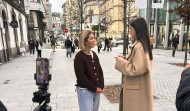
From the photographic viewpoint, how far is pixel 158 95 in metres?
4.65

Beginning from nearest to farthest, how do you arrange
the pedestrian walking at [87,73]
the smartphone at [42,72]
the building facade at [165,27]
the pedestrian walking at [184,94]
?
1. the pedestrian walking at [184,94]
2. the pedestrian walking at [87,73]
3. the smartphone at [42,72]
4. the building facade at [165,27]

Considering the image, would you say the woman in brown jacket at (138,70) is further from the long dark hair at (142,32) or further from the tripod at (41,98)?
the tripod at (41,98)

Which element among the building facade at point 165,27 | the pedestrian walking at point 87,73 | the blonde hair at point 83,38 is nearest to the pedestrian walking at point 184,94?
the pedestrian walking at point 87,73

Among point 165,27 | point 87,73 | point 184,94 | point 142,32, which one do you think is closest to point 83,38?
point 87,73

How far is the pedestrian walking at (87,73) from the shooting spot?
230 cm

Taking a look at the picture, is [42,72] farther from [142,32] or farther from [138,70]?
[142,32]

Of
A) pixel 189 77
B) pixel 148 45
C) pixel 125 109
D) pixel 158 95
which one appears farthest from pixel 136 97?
pixel 158 95

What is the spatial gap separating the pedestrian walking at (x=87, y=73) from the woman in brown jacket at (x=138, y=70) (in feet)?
1.51

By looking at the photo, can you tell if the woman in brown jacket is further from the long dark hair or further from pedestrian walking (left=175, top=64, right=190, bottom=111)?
pedestrian walking (left=175, top=64, right=190, bottom=111)

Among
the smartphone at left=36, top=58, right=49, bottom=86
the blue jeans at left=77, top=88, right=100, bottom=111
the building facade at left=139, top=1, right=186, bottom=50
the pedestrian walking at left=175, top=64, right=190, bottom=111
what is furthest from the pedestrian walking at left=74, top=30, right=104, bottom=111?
the building facade at left=139, top=1, right=186, bottom=50

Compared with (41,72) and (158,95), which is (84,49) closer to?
(41,72)

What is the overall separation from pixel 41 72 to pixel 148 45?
1.82m

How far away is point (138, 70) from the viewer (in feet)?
6.48

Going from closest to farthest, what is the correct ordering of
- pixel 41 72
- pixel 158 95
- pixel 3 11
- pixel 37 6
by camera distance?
pixel 41 72 < pixel 158 95 < pixel 3 11 < pixel 37 6
